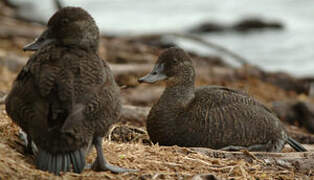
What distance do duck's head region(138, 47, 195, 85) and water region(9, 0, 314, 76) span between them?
1047 cm

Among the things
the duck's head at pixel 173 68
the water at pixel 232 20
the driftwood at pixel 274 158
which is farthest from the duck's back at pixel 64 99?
the water at pixel 232 20

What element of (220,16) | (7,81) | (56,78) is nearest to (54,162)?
(56,78)

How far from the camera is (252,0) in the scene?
87.7 ft

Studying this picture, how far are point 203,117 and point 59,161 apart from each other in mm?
2110

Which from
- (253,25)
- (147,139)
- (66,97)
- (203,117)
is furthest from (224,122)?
(253,25)

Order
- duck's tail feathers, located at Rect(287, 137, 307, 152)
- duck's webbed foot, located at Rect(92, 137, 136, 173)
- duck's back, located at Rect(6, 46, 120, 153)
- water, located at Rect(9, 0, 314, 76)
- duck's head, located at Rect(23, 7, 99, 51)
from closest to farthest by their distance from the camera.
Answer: duck's back, located at Rect(6, 46, 120, 153), duck's webbed foot, located at Rect(92, 137, 136, 173), duck's head, located at Rect(23, 7, 99, 51), duck's tail feathers, located at Rect(287, 137, 307, 152), water, located at Rect(9, 0, 314, 76)

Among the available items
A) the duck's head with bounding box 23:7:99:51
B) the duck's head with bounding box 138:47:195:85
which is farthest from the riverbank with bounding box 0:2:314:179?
the duck's head with bounding box 23:7:99:51

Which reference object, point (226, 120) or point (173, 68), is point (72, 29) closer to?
point (173, 68)

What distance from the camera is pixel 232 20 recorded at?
70.5ft

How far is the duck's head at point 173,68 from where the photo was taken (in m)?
6.11

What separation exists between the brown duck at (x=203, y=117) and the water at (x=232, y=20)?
406 inches

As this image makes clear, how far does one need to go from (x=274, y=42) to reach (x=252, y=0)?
24.7 ft

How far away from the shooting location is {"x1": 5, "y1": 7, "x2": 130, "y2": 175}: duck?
405 cm

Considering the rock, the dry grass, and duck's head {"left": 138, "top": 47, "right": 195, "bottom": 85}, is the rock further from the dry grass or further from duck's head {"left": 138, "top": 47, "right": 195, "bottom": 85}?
the dry grass
